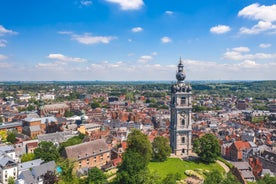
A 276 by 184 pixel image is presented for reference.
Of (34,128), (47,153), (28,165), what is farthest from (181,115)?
(34,128)

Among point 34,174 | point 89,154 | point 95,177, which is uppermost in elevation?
point 95,177

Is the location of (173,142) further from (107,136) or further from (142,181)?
(107,136)

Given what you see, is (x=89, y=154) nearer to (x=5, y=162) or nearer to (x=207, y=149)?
(x=5, y=162)

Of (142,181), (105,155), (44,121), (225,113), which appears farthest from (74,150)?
(225,113)

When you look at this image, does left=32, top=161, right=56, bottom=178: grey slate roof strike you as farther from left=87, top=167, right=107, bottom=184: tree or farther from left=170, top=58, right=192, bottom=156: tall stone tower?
left=170, top=58, right=192, bottom=156: tall stone tower

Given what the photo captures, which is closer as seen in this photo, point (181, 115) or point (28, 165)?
point (28, 165)

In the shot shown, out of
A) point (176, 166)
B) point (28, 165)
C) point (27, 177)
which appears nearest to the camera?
point (27, 177)

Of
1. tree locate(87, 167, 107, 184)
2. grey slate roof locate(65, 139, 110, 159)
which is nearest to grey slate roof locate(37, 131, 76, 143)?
grey slate roof locate(65, 139, 110, 159)
